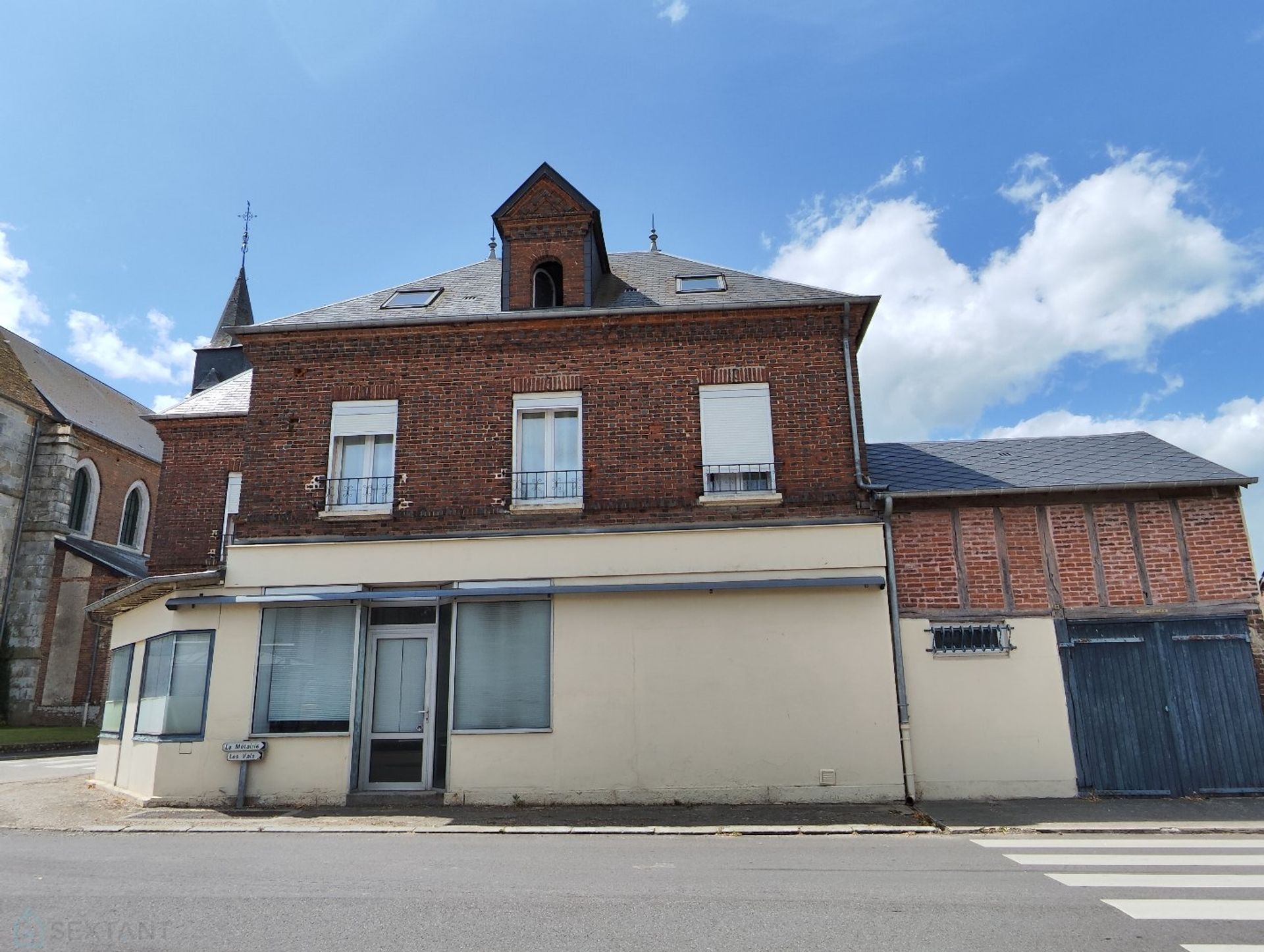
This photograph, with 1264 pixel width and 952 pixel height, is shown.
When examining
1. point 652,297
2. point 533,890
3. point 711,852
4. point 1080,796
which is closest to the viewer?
point 533,890

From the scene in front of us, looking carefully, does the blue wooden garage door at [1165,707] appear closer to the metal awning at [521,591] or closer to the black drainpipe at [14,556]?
the metal awning at [521,591]

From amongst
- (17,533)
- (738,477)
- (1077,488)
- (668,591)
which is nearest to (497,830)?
(668,591)

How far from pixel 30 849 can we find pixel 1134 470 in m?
13.5

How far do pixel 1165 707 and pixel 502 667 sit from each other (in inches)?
326

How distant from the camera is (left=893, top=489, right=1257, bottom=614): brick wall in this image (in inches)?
421

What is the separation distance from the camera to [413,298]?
13039 millimetres

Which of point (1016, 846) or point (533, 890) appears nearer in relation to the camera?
point (533, 890)

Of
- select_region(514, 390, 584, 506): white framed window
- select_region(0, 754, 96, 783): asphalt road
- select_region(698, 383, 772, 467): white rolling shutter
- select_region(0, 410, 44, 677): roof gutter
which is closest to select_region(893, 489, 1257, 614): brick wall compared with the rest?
select_region(698, 383, 772, 467): white rolling shutter

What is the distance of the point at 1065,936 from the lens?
5027 millimetres

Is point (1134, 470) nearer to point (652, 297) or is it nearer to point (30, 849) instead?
point (652, 297)

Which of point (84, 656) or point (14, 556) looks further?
point (14, 556)

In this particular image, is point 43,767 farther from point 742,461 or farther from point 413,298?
point 742,461

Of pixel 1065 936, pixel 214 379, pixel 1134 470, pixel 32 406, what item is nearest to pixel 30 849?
pixel 1065 936

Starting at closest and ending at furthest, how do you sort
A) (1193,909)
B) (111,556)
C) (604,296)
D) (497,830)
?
1. (1193,909)
2. (497,830)
3. (604,296)
4. (111,556)
